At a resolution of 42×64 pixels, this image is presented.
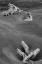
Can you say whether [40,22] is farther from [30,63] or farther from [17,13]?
[30,63]

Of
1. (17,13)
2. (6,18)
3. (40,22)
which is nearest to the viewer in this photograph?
(40,22)

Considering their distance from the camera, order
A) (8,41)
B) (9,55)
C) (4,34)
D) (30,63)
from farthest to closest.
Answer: (4,34) < (8,41) < (9,55) < (30,63)

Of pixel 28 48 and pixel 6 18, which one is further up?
pixel 6 18

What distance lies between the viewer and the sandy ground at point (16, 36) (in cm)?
566

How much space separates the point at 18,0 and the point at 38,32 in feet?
25.5

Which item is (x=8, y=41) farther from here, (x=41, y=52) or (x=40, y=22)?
(x=40, y=22)

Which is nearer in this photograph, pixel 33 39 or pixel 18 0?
pixel 33 39

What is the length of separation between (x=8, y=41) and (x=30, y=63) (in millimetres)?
1757

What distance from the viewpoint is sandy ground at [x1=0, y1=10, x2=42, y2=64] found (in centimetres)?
566

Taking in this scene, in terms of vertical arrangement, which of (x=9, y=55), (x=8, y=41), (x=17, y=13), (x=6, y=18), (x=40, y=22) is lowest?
(x=9, y=55)

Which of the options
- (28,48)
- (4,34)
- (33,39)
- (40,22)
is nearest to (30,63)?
(28,48)

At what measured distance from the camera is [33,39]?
22.1 ft

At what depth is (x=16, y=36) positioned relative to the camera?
6969 millimetres

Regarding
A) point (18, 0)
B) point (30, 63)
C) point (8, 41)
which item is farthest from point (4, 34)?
point (18, 0)
